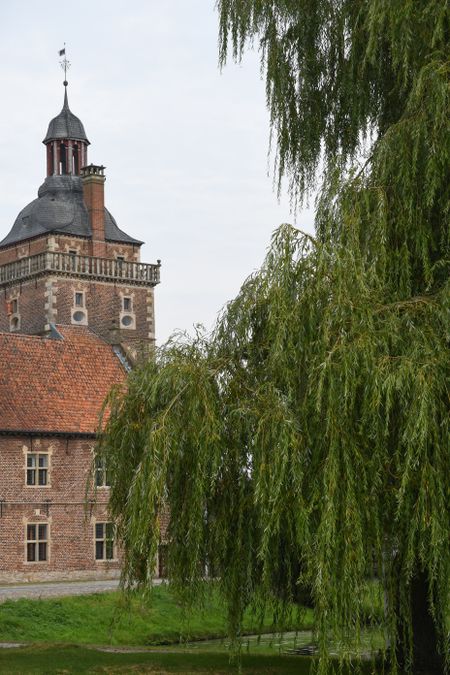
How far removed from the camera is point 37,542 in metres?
35.1

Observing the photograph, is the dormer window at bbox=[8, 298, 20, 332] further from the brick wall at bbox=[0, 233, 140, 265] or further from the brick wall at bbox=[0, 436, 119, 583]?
the brick wall at bbox=[0, 436, 119, 583]

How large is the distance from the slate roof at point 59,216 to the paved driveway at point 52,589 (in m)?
26.5

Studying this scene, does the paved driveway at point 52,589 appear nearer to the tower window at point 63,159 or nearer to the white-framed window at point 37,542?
the white-framed window at point 37,542

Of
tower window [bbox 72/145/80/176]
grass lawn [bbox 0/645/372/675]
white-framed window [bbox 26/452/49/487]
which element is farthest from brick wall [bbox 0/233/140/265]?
grass lawn [bbox 0/645/372/675]

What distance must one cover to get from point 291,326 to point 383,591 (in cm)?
304

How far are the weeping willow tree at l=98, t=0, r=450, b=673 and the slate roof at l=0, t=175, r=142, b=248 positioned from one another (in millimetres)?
43077

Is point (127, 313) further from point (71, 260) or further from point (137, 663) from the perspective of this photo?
point (137, 663)

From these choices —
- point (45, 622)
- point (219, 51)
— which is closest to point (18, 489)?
point (45, 622)

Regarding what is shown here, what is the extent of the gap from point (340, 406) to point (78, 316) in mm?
41495

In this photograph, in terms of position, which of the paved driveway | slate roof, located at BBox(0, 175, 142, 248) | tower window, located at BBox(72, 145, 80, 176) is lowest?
the paved driveway

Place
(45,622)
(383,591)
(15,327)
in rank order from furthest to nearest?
(15,327), (45,622), (383,591)

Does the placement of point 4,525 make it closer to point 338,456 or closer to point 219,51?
point 219,51

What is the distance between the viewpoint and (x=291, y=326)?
13695mm

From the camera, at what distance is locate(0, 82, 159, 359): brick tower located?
177ft
